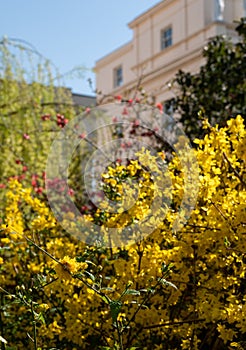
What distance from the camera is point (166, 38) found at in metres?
A: 17.4

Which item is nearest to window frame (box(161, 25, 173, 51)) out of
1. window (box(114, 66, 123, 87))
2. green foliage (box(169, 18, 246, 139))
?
window (box(114, 66, 123, 87))

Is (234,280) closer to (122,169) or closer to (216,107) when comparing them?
(122,169)

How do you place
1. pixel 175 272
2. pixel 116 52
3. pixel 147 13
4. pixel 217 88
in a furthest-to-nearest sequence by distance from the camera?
1. pixel 116 52
2. pixel 147 13
3. pixel 217 88
4. pixel 175 272

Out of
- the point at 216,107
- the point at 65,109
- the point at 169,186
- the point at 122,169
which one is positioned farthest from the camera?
the point at 65,109

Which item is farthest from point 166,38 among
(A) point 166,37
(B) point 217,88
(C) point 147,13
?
(B) point 217,88

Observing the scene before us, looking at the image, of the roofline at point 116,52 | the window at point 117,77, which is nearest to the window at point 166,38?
the roofline at point 116,52

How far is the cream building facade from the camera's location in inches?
623

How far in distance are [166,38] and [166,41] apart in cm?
7

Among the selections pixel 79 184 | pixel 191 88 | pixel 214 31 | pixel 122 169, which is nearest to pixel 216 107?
pixel 191 88

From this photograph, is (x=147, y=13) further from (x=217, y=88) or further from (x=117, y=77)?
(x=217, y=88)

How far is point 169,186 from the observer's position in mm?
3043

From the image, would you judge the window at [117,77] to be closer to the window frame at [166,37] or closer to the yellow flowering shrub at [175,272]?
the window frame at [166,37]

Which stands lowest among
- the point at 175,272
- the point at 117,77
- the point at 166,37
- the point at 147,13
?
the point at 175,272

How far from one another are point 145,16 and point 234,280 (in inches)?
617
